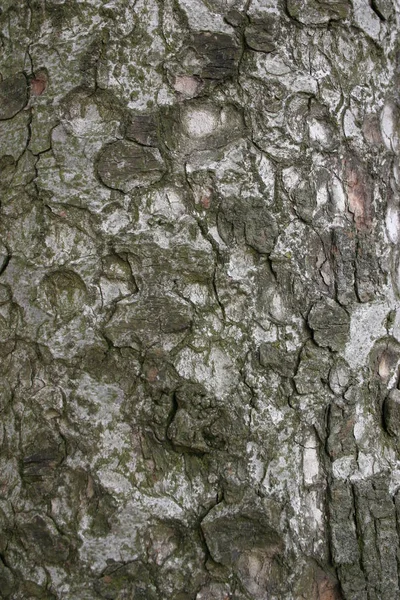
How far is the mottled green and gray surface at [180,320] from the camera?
1469mm

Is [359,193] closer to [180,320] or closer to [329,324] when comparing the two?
[329,324]

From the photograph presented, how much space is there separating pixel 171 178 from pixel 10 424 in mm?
626

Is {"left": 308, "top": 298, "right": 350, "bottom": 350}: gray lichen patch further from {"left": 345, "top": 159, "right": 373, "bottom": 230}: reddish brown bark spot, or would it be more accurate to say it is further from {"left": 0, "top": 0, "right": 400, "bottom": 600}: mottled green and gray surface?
{"left": 345, "top": 159, "right": 373, "bottom": 230}: reddish brown bark spot

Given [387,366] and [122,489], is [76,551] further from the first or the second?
[387,366]

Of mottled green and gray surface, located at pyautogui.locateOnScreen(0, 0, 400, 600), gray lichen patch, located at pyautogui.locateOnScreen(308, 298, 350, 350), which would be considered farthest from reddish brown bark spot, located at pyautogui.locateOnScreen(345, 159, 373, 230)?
gray lichen patch, located at pyautogui.locateOnScreen(308, 298, 350, 350)

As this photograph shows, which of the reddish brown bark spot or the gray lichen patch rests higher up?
the reddish brown bark spot

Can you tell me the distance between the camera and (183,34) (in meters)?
1.50

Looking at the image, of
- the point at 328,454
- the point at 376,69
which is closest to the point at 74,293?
the point at 328,454

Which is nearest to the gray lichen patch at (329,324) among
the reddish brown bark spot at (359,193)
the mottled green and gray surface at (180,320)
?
the mottled green and gray surface at (180,320)

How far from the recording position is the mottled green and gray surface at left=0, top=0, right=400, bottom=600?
1.47 metres

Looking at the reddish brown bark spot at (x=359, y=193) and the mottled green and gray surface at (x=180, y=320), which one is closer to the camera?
the mottled green and gray surface at (x=180, y=320)

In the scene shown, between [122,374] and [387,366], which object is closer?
[122,374]

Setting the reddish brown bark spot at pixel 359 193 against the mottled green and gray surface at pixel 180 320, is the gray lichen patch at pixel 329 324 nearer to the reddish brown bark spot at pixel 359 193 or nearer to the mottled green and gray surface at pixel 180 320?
the mottled green and gray surface at pixel 180 320

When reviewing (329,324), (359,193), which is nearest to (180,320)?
(329,324)
